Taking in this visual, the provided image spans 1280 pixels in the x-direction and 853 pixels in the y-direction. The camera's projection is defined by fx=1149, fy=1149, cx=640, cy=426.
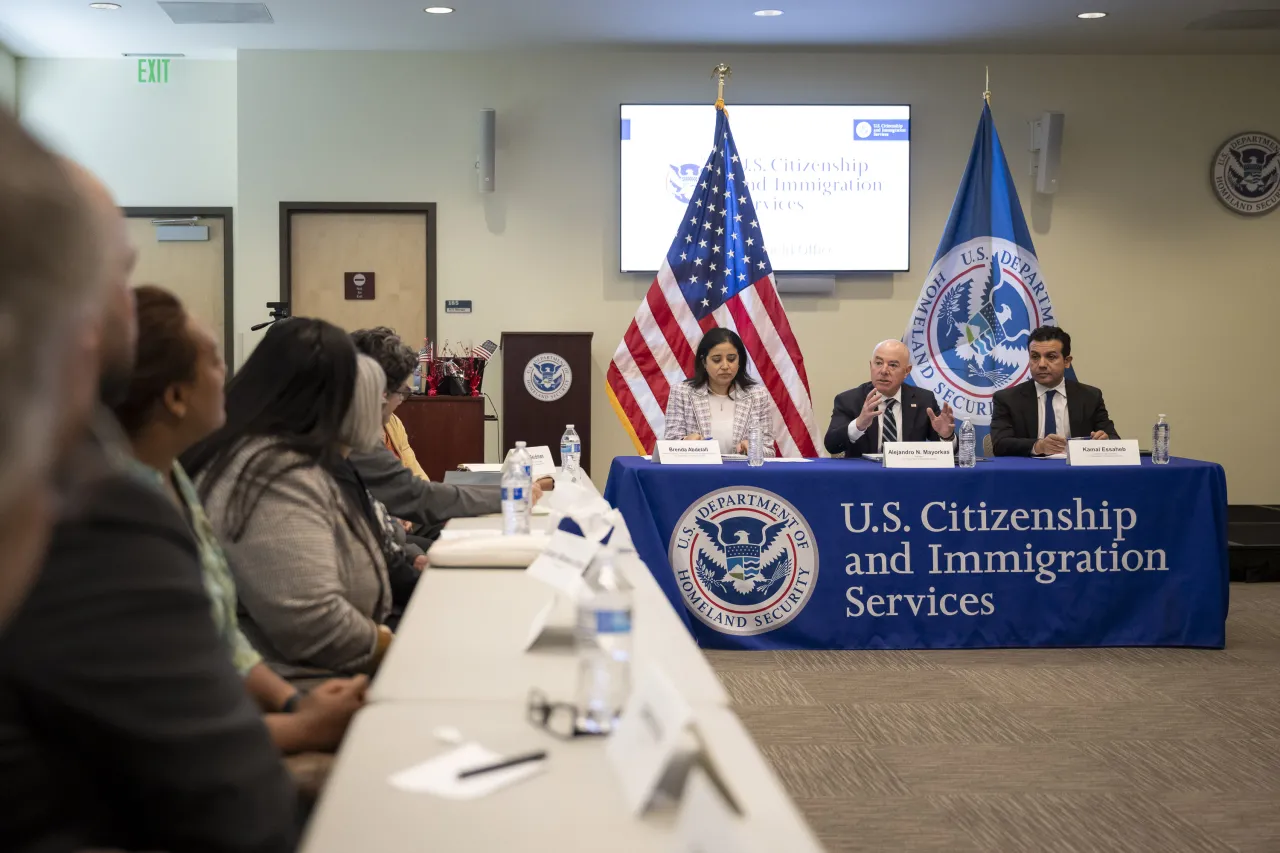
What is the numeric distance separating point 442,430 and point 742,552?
8.55ft

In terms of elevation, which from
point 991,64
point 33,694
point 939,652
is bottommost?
point 939,652

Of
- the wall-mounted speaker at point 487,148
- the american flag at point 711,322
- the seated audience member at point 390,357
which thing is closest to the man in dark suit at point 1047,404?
the american flag at point 711,322

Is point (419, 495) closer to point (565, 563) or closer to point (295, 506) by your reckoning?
point (295, 506)

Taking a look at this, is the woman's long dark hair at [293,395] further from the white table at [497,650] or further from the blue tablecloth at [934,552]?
the blue tablecloth at [934,552]

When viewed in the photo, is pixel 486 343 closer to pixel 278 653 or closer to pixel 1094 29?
pixel 1094 29

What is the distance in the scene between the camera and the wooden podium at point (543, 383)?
6953 millimetres

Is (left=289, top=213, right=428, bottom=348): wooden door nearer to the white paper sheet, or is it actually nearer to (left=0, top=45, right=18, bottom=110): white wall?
(left=0, top=45, right=18, bottom=110): white wall

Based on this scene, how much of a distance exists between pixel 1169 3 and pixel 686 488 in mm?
4160

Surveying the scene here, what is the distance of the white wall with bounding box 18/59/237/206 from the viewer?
300 inches

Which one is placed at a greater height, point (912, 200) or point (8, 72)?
point (8, 72)

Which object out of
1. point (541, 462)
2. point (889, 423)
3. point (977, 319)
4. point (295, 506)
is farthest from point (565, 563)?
point (977, 319)

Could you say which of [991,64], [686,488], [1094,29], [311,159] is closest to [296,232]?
[311,159]

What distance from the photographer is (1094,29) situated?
6793mm

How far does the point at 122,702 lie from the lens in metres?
0.96
